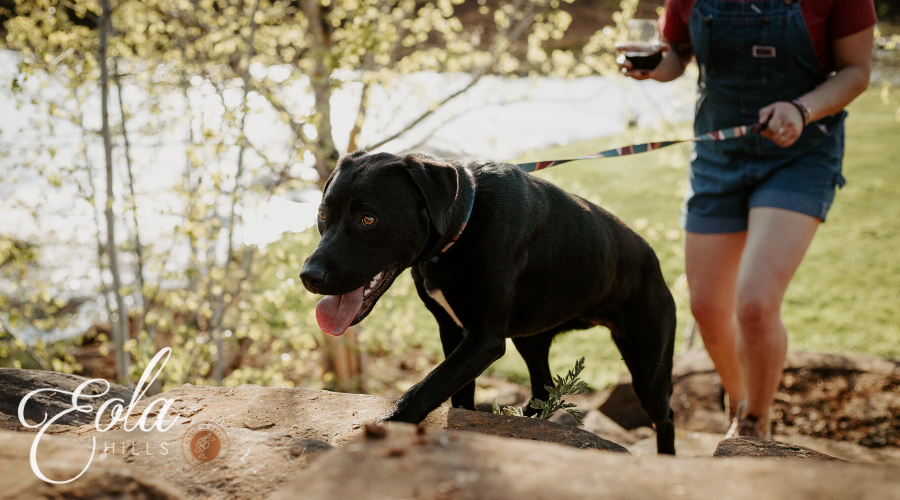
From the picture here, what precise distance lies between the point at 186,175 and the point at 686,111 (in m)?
5.06

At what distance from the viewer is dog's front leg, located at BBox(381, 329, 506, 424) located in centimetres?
189

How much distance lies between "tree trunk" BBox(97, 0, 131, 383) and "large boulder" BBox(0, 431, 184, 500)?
311cm

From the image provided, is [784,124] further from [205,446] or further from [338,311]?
[205,446]

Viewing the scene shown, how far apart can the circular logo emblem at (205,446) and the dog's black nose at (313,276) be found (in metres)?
0.50

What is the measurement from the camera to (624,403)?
4941mm

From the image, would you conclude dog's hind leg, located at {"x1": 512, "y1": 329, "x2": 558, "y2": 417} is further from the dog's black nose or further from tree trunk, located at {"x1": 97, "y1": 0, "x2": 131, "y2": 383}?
tree trunk, located at {"x1": 97, "y1": 0, "x2": 131, "y2": 383}

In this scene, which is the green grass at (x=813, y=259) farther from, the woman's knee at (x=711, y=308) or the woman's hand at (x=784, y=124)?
the woman's hand at (x=784, y=124)

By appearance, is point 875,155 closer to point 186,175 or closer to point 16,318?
point 186,175

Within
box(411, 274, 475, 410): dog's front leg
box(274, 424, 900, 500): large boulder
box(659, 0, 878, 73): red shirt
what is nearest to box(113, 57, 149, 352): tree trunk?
box(411, 274, 475, 410): dog's front leg

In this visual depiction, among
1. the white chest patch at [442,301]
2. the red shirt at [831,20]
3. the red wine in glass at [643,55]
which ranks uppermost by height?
the red shirt at [831,20]

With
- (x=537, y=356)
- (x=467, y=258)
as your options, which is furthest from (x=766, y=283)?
(x=467, y=258)

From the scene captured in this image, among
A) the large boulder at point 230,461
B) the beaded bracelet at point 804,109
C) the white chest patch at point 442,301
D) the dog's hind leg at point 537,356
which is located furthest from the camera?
the dog's hind leg at point 537,356

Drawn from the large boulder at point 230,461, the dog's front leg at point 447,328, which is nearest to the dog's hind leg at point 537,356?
the dog's front leg at point 447,328

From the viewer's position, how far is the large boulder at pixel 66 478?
1.14 meters
